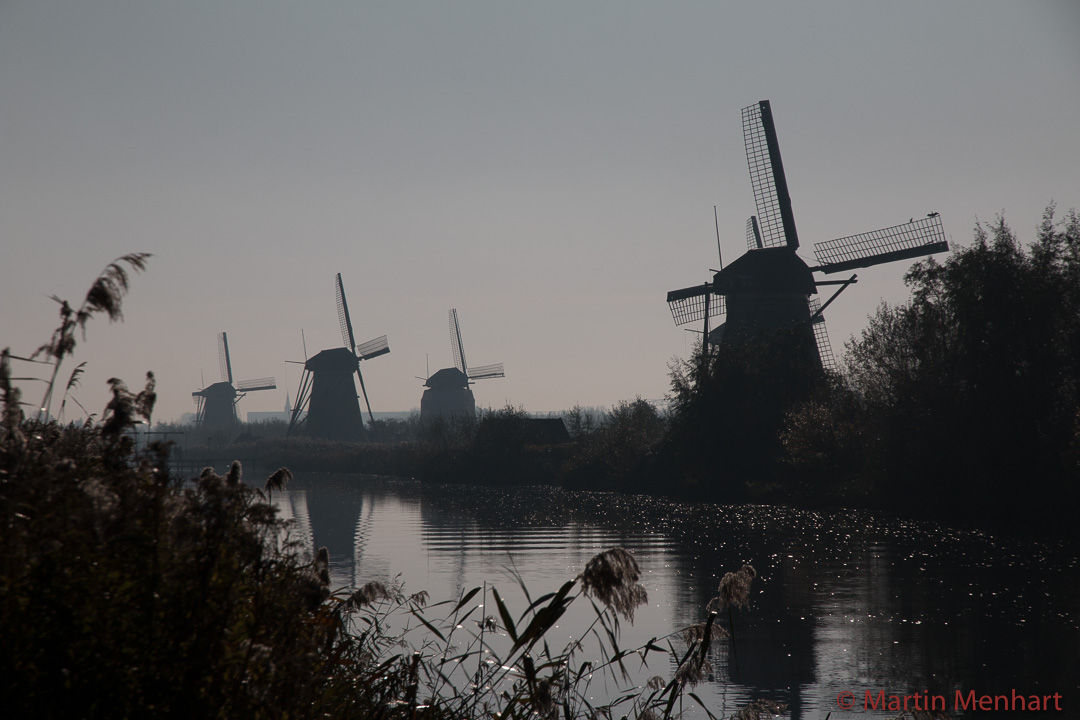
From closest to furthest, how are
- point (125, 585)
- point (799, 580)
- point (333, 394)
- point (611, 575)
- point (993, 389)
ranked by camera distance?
point (125, 585) < point (611, 575) < point (799, 580) < point (993, 389) < point (333, 394)

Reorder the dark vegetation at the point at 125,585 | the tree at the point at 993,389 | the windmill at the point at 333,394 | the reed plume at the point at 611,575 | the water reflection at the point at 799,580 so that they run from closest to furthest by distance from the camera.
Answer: the dark vegetation at the point at 125,585 < the reed plume at the point at 611,575 < the water reflection at the point at 799,580 < the tree at the point at 993,389 < the windmill at the point at 333,394

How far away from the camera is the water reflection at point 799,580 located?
34.1 ft

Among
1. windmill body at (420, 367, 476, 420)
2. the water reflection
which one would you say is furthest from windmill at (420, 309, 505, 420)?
the water reflection

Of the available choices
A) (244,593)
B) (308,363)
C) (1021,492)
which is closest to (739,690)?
(244,593)

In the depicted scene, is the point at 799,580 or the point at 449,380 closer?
the point at 799,580

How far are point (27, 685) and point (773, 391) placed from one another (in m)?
35.9

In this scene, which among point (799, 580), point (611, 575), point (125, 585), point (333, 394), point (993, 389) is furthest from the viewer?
point (333, 394)

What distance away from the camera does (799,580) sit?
17.2 metres

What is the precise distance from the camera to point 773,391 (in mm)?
36312

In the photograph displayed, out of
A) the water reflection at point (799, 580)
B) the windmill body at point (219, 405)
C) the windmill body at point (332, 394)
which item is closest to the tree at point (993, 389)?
the water reflection at point (799, 580)

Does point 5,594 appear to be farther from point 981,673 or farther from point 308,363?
point 308,363

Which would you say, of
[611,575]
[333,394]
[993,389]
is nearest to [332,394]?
[333,394]

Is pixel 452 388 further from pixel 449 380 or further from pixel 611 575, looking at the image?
pixel 611 575

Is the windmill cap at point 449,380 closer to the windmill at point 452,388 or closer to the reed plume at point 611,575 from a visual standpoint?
the windmill at point 452,388
